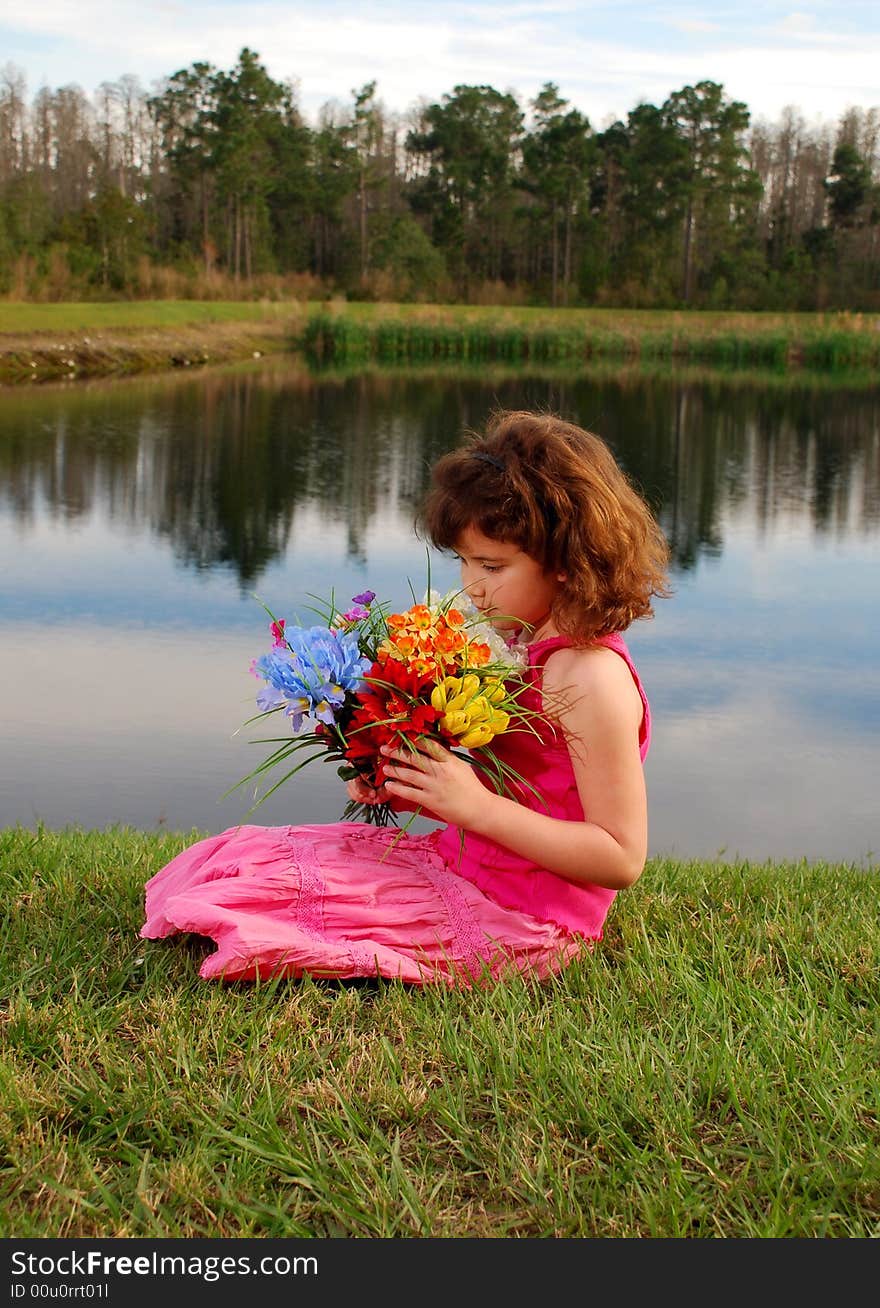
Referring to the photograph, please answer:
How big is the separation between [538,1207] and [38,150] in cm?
5625

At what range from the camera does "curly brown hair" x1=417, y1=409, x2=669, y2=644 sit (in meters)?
2.52

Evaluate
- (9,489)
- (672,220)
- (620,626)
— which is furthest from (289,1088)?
(672,220)

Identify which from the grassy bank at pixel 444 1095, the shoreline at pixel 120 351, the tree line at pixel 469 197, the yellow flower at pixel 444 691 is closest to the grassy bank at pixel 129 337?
the shoreline at pixel 120 351

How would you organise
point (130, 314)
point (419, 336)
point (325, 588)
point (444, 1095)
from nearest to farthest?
point (444, 1095) → point (325, 588) → point (130, 314) → point (419, 336)

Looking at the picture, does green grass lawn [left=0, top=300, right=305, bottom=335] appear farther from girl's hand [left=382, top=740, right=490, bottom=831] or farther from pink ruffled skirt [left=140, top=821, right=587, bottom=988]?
girl's hand [left=382, top=740, right=490, bottom=831]

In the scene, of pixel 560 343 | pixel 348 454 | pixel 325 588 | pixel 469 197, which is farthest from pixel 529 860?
pixel 469 197

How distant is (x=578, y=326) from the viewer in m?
31.0

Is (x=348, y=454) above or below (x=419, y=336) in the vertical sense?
below

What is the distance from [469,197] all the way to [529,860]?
49888mm

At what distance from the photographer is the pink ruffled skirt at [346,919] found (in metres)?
2.59

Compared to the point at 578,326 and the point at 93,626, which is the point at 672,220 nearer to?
the point at 578,326

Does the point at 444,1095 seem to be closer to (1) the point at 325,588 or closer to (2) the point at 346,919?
(2) the point at 346,919

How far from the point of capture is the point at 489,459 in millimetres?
2564

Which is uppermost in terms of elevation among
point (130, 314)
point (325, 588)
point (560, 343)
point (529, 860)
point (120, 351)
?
point (130, 314)
